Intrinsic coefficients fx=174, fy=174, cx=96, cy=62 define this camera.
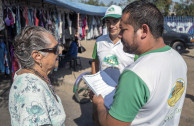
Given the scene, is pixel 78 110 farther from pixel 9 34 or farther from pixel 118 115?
pixel 118 115

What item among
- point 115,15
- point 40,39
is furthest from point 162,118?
point 115,15

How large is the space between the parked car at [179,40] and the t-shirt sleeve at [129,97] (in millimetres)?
10837

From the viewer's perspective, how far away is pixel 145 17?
1.13 metres

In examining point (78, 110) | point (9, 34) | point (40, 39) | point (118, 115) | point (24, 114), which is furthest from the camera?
point (9, 34)

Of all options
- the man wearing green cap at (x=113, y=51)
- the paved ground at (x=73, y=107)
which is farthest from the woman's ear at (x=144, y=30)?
the paved ground at (x=73, y=107)

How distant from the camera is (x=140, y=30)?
3.80 ft

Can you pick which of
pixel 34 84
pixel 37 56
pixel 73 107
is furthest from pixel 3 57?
pixel 34 84

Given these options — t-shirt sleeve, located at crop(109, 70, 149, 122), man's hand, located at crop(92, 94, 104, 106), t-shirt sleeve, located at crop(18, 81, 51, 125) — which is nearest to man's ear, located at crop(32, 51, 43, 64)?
t-shirt sleeve, located at crop(18, 81, 51, 125)

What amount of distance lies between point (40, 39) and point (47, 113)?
0.57m

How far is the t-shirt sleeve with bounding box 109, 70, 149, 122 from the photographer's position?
101 centimetres

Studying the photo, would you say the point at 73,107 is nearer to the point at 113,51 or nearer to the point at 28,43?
the point at 113,51

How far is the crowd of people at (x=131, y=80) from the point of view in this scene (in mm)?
1034

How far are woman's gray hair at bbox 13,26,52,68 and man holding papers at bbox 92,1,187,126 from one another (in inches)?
25.0

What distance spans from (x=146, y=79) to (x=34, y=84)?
2.55 feet
